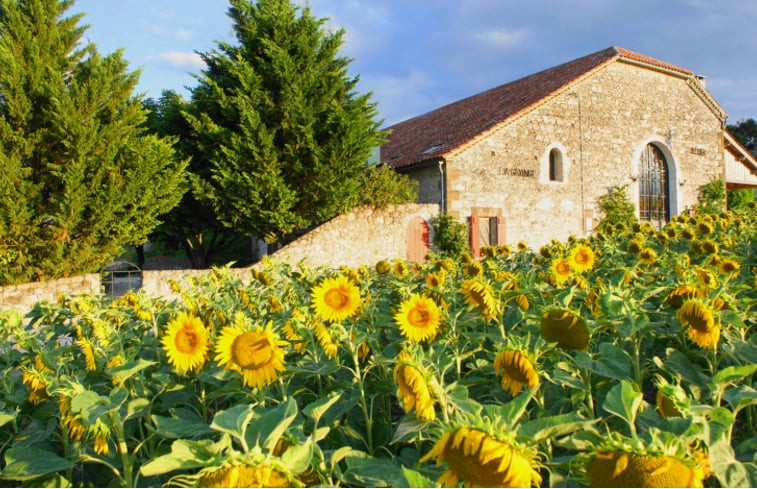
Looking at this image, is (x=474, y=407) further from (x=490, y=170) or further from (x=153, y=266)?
(x=153, y=266)

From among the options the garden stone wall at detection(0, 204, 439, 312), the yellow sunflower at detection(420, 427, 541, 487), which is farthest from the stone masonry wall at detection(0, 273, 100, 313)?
the yellow sunflower at detection(420, 427, 541, 487)

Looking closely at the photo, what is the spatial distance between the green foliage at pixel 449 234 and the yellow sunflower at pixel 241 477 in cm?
1327

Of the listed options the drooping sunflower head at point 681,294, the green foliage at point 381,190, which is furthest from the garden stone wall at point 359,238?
the drooping sunflower head at point 681,294

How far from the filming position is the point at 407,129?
858 inches

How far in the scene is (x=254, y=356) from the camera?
1.40 metres

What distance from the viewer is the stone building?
1511cm

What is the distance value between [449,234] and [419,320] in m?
12.5

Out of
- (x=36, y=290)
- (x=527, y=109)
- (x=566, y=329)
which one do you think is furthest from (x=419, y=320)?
(x=527, y=109)

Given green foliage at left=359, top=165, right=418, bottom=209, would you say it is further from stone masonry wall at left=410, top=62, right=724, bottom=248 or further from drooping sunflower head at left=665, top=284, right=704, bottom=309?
drooping sunflower head at left=665, top=284, right=704, bottom=309

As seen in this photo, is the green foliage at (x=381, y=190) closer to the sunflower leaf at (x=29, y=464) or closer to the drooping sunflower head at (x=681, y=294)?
the drooping sunflower head at (x=681, y=294)

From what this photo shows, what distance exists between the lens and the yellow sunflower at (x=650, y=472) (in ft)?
2.38

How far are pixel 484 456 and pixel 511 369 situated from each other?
0.52m

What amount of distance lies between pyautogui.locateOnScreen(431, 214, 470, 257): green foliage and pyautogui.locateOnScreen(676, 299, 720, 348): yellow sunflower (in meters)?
12.4

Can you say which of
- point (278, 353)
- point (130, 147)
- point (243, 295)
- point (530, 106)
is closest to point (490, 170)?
point (530, 106)
